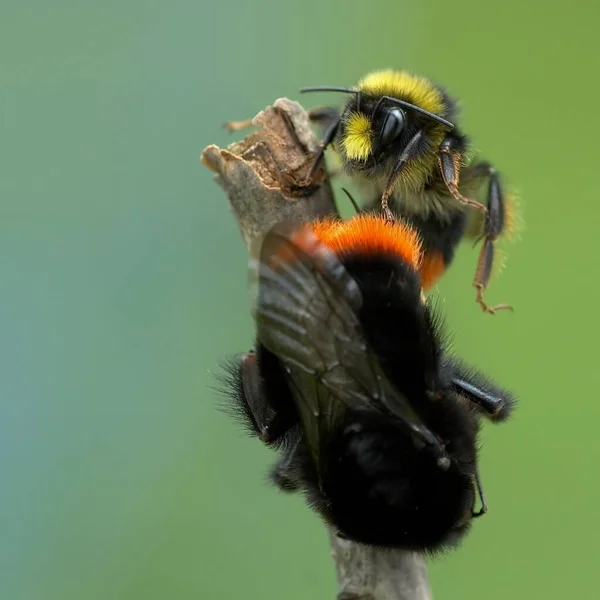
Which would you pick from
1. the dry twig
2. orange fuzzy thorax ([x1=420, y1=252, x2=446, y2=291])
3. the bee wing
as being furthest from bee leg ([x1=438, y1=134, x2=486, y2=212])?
the bee wing

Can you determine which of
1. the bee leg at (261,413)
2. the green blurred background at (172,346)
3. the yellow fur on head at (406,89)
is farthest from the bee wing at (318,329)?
the green blurred background at (172,346)

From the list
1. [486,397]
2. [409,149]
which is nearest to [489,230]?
[409,149]

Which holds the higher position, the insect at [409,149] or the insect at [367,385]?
the insect at [409,149]

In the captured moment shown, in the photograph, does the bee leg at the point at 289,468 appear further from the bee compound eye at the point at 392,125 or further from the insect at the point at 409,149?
the bee compound eye at the point at 392,125

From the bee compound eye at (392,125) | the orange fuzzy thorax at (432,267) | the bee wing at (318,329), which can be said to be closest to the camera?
the bee wing at (318,329)

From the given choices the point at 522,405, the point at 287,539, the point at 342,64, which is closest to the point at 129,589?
the point at 287,539

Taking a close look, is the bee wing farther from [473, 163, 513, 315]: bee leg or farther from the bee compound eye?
[473, 163, 513, 315]: bee leg
